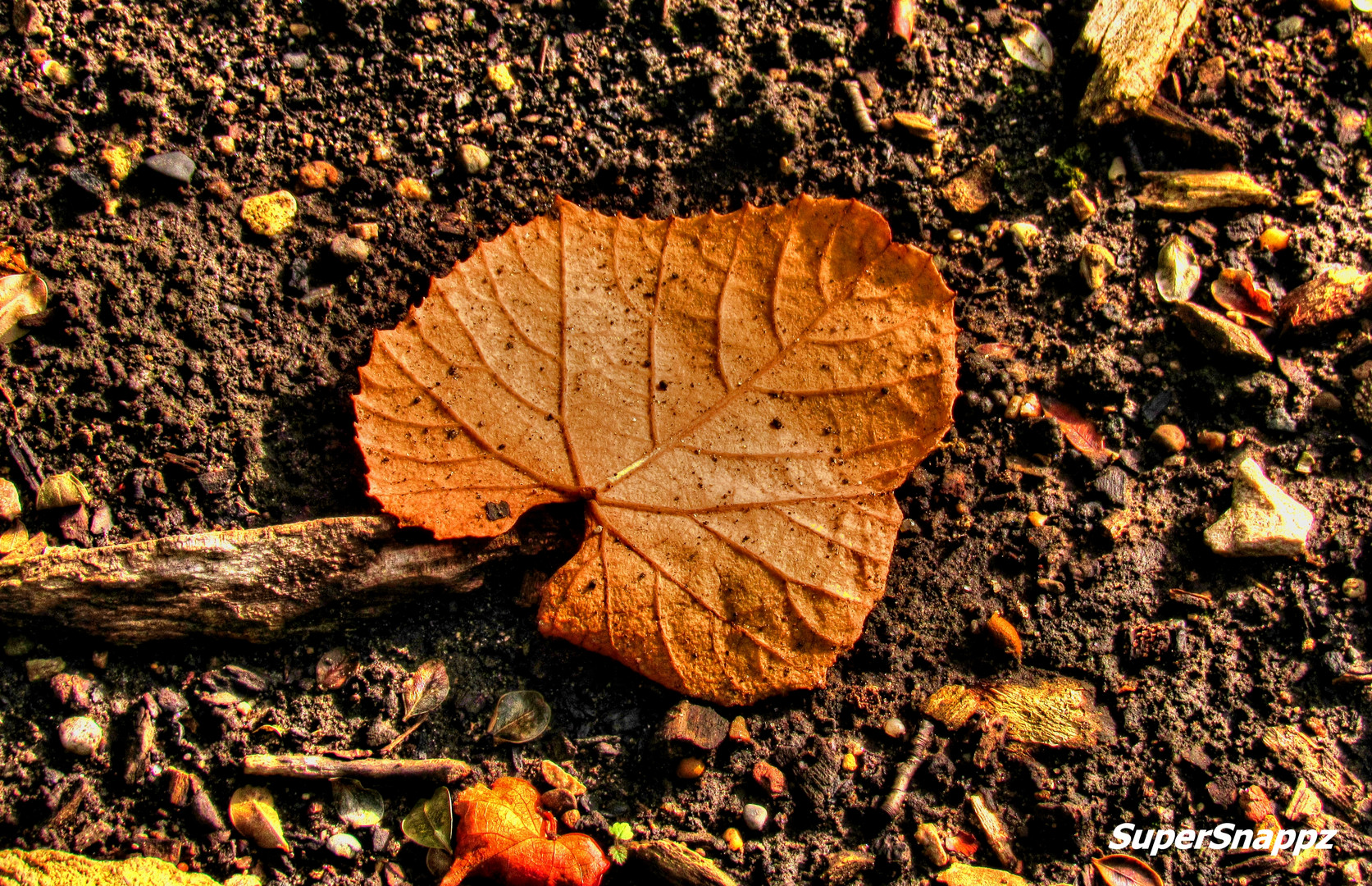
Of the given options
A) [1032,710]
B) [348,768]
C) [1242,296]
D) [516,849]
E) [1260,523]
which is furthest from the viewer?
[1242,296]

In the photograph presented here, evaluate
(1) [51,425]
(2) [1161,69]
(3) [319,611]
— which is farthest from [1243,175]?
(1) [51,425]

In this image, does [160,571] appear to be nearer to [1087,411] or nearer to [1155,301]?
[1087,411]

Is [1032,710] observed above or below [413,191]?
below

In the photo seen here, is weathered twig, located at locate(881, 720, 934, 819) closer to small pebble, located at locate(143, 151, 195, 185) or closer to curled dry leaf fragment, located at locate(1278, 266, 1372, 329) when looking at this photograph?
curled dry leaf fragment, located at locate(1278, 266, 1372, 329)

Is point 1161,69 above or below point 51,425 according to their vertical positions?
above

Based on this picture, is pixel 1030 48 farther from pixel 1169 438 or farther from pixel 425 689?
pixel 425 689

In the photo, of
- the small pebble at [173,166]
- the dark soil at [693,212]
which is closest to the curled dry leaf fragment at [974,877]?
the dark soil at [693,212]

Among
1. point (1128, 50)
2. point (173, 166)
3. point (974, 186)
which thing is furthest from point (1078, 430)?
point (173, 166)
